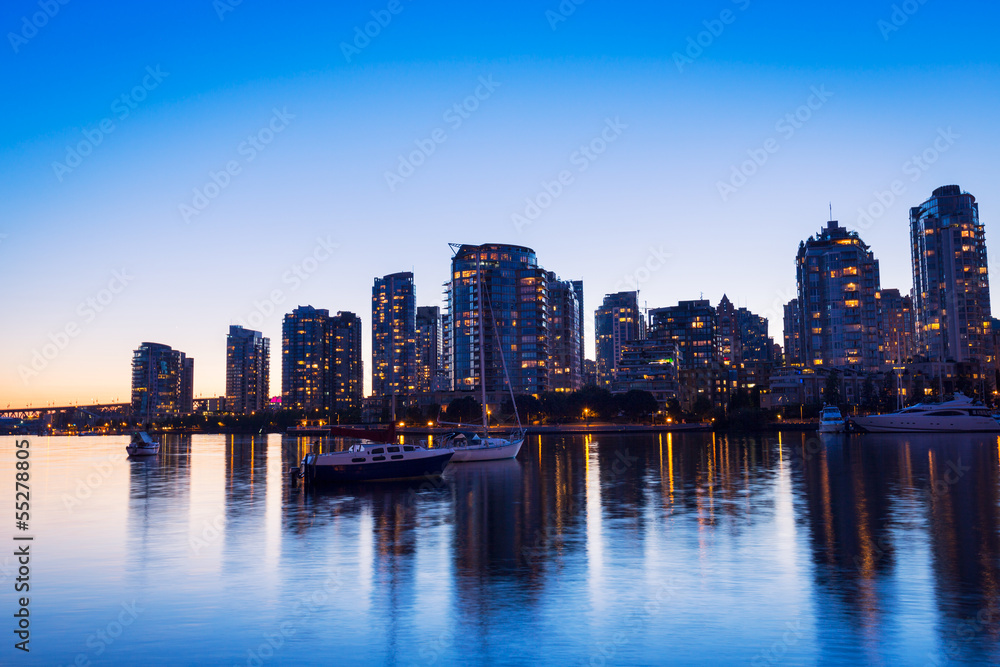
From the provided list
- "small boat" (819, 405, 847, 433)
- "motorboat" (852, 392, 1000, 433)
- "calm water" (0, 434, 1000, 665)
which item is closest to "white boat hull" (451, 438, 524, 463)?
"calm water" (0, 434, 1000, 665)

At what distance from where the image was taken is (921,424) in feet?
445

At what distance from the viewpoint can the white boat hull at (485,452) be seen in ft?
248

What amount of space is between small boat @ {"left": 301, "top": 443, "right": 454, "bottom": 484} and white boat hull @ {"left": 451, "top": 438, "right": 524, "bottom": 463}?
62.1ft

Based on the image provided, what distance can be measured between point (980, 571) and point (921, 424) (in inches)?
5114

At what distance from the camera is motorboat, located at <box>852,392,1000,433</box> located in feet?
444

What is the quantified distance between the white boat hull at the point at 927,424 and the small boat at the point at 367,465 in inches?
4450

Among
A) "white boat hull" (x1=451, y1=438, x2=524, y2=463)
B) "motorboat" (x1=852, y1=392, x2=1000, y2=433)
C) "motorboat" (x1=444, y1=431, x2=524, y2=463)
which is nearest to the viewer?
"white boat hull" (x1=451, y1=438, x2=524, y2=463)

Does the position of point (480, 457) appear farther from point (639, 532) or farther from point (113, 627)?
point (113, 627)

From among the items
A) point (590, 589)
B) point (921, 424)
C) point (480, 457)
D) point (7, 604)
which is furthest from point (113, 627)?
point (921, 424)

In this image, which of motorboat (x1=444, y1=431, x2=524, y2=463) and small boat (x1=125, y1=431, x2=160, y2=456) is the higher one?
motorboat (x1=444, y1=431, x2=524, y2=463)

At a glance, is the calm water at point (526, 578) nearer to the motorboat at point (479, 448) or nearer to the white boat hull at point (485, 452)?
the white boat hull at point (485, 452)

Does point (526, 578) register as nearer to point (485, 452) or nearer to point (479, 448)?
point (479, 448)

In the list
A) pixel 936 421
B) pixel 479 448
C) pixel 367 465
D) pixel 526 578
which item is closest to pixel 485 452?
pixel 479 448

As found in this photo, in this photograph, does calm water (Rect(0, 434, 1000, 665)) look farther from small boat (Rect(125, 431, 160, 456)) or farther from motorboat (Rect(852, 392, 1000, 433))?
motorboat (Rect(852, 392, 1000, 433))
